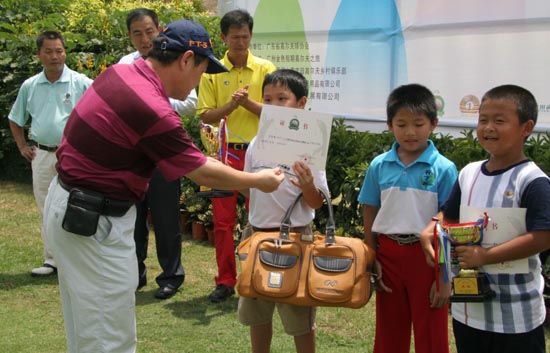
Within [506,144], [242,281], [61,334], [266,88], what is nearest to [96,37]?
[61,334]

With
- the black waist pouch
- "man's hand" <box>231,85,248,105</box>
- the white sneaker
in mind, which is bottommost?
the white sneaker

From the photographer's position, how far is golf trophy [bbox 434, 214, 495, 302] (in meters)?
2.95

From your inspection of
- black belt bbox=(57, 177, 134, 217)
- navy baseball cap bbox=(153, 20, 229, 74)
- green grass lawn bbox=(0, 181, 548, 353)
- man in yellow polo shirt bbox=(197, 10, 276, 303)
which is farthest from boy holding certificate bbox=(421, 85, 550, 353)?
man in yellow polo shirt bbox=(197, 10, 276, 303)

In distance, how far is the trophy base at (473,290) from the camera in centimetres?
295

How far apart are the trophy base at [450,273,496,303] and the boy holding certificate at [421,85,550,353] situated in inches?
1.3

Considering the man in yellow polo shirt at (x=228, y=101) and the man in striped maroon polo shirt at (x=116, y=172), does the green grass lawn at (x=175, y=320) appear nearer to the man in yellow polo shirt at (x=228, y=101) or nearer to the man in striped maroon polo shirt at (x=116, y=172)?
the man in yellow polo shirt at (x=228, y=101)

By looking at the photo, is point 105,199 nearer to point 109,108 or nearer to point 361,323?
point 109,108

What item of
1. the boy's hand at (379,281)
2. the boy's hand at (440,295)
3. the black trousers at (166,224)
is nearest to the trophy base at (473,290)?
the boy's hand at (440,295)

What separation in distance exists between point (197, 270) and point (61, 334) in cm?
170

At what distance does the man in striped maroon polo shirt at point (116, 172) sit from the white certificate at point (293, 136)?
231 mm

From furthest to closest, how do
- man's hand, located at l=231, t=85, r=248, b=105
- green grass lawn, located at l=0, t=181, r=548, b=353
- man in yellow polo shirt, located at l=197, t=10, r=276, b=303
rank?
man in yellow polo shirt, located at l=197, t=10, r=276, b=303
man's hand, located at l=231, t=85, r=248, b=105
green grass lawn, located at l=0, t=181, r=548, b=353

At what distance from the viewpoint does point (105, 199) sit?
3.09 m

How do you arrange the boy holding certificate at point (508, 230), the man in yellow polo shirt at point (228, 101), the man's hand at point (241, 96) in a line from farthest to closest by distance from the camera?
the man in yellow polo shirt at point (228, 101), the man's hand at point (241, 96), the boy holding certificate at point (508, 230)

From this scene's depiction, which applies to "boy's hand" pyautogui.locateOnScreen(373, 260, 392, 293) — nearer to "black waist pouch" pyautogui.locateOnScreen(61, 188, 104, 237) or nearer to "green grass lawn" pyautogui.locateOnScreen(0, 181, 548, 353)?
"green grass lawn" pyautogui.locateOnScreen(0, 181, 548, 353)
